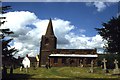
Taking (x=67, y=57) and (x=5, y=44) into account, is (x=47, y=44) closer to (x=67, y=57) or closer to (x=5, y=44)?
(x=67, y=57)

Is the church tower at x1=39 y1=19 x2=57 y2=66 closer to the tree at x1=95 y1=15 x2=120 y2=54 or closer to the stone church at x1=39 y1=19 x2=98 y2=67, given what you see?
the stone church at x1=39 y1=19 x2=98 y2=67

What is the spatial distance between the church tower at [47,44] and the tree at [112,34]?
33.6 meters

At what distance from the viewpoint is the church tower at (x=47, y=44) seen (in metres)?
71.8

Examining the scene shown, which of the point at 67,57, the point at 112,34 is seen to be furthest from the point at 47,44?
the point at 112,34

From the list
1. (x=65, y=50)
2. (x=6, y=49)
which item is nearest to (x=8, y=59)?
(x=6, y=49)

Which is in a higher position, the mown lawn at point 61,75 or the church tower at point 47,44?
the church tower at point 47,44

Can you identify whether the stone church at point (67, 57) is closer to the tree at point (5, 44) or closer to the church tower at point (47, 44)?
the church tower at point (47, 44)

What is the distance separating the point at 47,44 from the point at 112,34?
37.7m

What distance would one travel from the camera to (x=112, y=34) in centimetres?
3791

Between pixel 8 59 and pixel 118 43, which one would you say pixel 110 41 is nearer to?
pixel 118 43

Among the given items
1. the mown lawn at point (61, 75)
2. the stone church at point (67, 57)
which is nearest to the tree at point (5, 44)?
the mown lawn at point (61, 75)

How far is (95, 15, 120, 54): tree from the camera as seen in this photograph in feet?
122

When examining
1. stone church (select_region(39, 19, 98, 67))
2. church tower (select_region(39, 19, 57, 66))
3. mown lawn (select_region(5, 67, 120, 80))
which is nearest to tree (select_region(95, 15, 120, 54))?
mown lawn (select_region(5, 67, 120, 80))

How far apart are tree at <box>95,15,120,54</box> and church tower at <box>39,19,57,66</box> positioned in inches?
1321
